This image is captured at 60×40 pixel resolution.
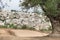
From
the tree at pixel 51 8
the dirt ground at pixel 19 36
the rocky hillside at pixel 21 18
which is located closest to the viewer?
the tree at pixel 51 8

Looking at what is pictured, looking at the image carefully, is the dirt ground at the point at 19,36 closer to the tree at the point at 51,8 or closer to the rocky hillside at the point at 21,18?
the tree at the point at 51,8

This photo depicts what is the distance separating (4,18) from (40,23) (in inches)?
141

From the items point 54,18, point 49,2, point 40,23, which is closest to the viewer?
point 49,2

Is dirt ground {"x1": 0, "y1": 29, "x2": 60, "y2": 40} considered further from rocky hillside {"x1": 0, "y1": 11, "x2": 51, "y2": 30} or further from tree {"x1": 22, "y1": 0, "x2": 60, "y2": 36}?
rocky hillside {"x1": 0, "y1": 11, "x2": 51, "y2": 30}

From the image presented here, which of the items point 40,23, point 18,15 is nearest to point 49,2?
point 40,23

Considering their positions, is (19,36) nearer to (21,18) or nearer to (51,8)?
(51,8)

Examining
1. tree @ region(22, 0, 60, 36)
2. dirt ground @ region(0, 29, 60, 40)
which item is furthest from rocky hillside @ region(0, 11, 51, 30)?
tree @ region(22, 0, 60, 36)

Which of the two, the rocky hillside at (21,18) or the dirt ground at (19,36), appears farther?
the rocky hillside at (21,18)

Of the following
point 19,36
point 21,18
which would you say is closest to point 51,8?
point 19,36

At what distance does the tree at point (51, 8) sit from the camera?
10000 millimetres

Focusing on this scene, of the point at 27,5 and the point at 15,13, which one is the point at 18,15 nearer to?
the point at 15,13

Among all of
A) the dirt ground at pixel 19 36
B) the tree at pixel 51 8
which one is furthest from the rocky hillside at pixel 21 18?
the tree at pixel 51 8

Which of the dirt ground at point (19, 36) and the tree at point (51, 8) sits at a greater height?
the tree at point (51, 8)

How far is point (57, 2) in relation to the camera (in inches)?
401
